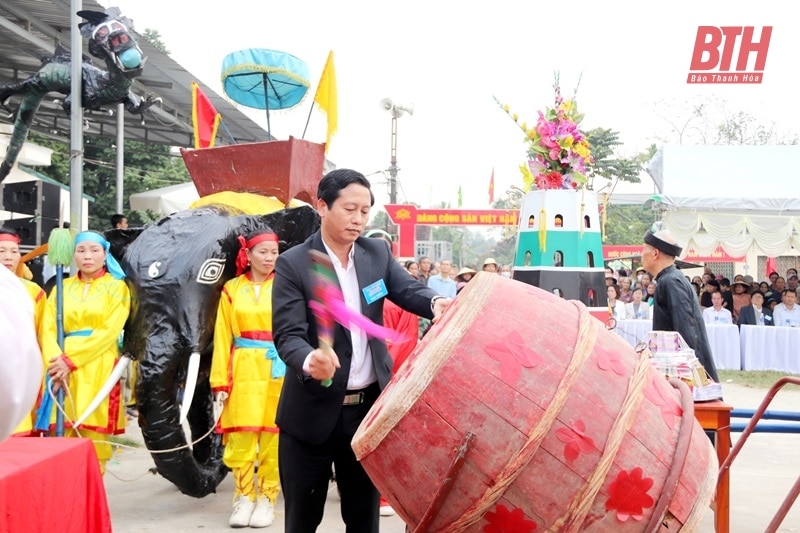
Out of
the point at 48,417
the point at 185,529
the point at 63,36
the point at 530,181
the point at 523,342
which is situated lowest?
the point at 185,529

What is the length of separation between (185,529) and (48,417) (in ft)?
3.11

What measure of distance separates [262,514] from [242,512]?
11 cm

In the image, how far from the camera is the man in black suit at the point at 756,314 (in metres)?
11.0

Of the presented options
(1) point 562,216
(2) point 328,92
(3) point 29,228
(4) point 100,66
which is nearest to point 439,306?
(2) point 328,92

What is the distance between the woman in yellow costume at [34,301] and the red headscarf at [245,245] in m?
1.00

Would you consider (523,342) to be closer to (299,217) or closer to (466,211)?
(299,217)

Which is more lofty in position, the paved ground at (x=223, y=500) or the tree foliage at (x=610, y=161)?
the tree foliage at (x=610, y=161)

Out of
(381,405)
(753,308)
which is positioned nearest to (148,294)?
(381,405)

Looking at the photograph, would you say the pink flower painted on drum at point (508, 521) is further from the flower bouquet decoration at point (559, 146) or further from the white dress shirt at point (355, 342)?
the flower bouquet decoration at point (559, 146)

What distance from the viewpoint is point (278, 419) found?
2539 mm

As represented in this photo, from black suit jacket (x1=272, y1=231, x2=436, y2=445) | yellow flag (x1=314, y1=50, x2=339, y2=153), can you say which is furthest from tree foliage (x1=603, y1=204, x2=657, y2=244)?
black suit jacket (x1=272, y1=231, x2=436, y2=445)

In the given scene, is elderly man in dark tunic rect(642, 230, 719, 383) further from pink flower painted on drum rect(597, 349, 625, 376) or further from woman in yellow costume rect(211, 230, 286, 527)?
pink flower painted on drum rect(597, 349, 625, 376)

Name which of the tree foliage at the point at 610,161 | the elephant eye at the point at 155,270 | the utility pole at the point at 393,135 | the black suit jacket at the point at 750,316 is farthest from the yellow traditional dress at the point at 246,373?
the tree foliage at the point at 610,161

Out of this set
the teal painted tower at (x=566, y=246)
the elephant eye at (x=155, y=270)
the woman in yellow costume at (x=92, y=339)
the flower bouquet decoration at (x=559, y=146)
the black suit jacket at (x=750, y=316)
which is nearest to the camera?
the elephant eye at (x=155, y=270)
